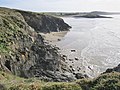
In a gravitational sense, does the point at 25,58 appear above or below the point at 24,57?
below

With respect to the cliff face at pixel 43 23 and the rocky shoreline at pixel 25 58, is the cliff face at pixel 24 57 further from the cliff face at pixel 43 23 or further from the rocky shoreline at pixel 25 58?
the cliff face at pixel 43 23

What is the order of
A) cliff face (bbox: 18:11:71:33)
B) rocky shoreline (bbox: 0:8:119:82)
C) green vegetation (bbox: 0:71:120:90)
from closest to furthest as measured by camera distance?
green vegetation (bbox: 0:71:120:90)
rocky shoreline (bbox: 0:8:119:82)
cliff face (bbox: 18:11:71:33)

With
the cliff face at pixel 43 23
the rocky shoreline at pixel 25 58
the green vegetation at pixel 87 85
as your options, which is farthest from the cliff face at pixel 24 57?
the cliff face at pixel 43 23

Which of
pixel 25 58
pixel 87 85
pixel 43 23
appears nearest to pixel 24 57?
pixel 25 58

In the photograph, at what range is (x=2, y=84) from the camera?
384 inches

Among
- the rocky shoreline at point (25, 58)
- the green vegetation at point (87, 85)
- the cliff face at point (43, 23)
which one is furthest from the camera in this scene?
the cliff face at point (43, 23)

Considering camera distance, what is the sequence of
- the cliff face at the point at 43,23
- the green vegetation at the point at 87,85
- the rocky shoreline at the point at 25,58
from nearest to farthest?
the green vegetation at the point at 87,85 → the rocky shoreline at the point at 25,58 → the cliff face at the point at 43,23

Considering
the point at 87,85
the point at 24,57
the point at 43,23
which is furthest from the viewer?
the point at 43,23

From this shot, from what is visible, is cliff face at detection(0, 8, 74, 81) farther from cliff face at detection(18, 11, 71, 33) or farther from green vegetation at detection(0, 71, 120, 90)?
cliff face at detection(18, 11, 71, 33)

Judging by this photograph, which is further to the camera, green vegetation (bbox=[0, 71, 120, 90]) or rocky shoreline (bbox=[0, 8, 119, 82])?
rocky shoreline (bbox=[0, 8, 119, 82])

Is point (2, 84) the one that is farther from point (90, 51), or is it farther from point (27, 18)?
point (27, 18)

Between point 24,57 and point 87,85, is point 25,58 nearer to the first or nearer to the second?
point 24,57

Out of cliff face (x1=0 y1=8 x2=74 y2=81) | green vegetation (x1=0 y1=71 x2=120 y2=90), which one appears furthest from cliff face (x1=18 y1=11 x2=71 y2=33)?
green vegetation (x1=0 y1=71 x2=120 y2=90)

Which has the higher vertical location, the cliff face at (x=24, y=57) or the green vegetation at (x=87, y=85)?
the green vegetation at (x=87, y=85)
